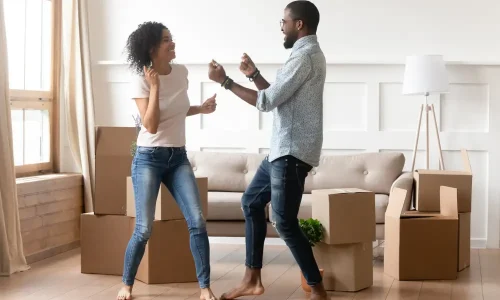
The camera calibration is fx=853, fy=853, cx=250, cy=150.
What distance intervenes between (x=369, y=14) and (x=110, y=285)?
3144mm

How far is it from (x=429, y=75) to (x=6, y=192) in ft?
10.00

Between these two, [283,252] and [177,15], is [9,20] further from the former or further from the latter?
[283,252]

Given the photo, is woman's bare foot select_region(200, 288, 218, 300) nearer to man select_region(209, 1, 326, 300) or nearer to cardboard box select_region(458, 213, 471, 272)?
man select_region(209, 1, 326, 300)

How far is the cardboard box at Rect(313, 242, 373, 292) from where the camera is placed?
4.78 m

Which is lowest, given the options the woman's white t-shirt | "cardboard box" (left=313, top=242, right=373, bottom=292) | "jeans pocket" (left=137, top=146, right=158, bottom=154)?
"cardboard box" (left=313, top=242, right=373, bottom=292)

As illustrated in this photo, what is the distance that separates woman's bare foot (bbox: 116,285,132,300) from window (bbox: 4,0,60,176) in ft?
6.27

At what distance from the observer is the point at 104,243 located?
17.2 feet

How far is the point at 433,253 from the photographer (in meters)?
5.20

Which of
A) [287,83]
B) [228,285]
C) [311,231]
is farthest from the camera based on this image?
[228,285]

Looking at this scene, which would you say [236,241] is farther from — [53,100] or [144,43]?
[144,43]

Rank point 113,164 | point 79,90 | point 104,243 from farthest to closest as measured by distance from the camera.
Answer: point 79,90 → point 104,243 → point 113,164

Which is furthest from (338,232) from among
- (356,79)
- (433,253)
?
(356,79)

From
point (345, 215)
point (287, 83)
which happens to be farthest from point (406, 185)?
point (287, 83)

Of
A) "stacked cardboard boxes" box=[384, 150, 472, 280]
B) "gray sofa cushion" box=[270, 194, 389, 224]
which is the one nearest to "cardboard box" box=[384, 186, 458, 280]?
"stacked cardboard boxes" box=[384, 150, 472, 280]
